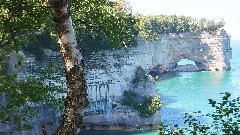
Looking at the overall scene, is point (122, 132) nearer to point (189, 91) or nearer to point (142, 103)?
point (142, 103)

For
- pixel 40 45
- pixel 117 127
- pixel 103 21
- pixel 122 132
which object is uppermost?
pixel 40 45

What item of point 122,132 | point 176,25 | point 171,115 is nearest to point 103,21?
point 122,132

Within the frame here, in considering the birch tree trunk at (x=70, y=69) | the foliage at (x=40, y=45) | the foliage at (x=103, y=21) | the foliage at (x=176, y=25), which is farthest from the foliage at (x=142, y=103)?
the birch tree trunk at (x=70, y=69)

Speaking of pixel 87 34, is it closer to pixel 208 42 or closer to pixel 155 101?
pixel 155 101

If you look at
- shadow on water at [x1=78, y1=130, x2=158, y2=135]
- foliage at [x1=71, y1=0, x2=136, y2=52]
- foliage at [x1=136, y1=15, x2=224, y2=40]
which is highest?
foliage at [x1=136, y1=15, x2=224, y2=40]

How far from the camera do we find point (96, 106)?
38.8m

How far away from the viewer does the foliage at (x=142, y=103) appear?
3966cm

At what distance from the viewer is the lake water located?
145 ft

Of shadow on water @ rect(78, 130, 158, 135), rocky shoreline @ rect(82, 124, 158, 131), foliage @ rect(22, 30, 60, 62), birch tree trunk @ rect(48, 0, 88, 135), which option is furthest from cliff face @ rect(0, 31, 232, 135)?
birch tree trunk @ rect(48, 0, 88, 135)

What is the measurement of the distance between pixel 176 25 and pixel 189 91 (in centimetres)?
2487

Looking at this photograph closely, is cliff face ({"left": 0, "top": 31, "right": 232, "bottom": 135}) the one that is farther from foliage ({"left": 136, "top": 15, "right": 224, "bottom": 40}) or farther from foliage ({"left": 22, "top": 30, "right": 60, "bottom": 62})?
foliage ({"left": 136, "top": 15, "right": 224, "bottom": 40})

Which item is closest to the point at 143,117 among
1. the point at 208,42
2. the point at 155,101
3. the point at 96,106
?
the point at 155,101

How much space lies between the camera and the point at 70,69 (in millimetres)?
6691

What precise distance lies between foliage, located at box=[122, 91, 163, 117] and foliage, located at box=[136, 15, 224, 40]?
3150 cm
